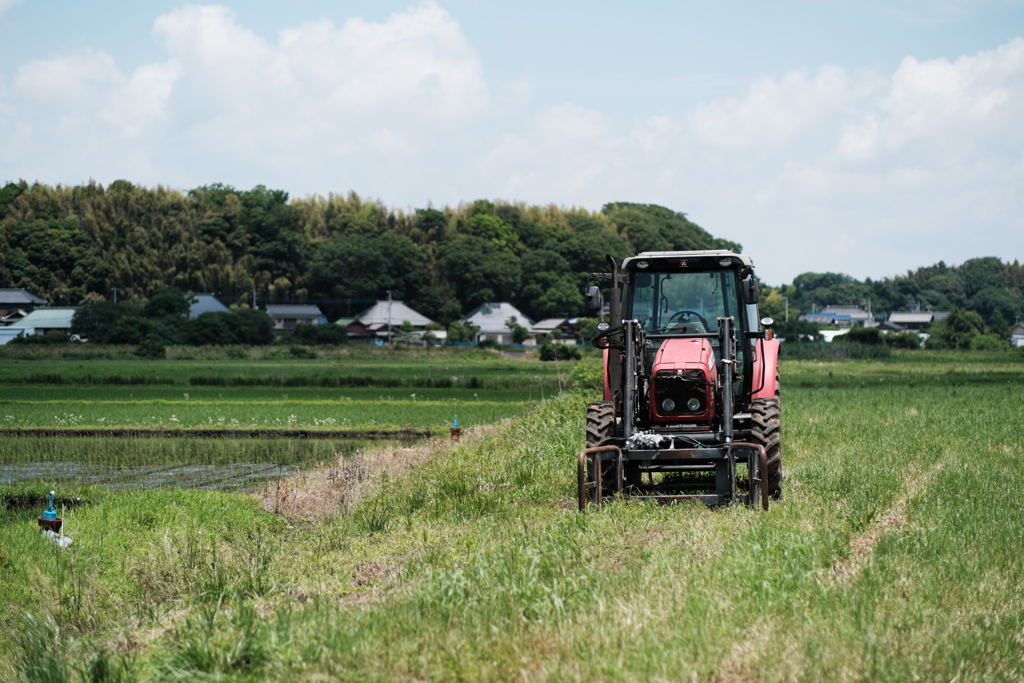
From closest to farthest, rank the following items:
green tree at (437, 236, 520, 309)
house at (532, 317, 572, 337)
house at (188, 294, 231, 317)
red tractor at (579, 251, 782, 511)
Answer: red tractor at (579, 251, 782, 511) < house at (188, 294, 231, 317) < house at (532, 317, 572, 337) < green tree at (437, 236, 520, 309)

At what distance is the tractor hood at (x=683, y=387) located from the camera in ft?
30.7

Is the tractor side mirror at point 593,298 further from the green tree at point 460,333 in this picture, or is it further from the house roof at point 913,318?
the house roof at point 913,318

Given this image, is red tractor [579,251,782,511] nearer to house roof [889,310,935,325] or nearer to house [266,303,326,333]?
house [266,303,326,333]

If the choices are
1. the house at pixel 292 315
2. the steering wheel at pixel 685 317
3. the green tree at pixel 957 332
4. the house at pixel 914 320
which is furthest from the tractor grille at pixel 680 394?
the house at pixel 914 320

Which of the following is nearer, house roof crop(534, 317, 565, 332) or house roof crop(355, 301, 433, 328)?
house roof crop(355, 301, 433, 328)

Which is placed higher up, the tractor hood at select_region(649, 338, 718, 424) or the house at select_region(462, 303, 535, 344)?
the house at select_region(462, 303, 535, 344)

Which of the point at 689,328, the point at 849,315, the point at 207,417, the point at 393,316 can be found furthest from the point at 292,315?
the point at 849,315

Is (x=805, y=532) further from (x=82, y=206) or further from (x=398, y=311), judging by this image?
(x=82, y=206)

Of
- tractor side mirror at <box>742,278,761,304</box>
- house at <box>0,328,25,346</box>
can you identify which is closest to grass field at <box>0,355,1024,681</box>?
tractor side mirror at <box>742,278,761,304</box>

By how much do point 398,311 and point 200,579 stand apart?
87.7m

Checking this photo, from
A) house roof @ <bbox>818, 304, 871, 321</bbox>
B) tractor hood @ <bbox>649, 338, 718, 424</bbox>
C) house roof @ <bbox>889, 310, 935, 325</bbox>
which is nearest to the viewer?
tractor hood @ <bbox>649, 338, 718, 424</bbox>

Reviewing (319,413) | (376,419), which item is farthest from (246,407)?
(376,419)

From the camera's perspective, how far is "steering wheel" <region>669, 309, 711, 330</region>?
10289mm

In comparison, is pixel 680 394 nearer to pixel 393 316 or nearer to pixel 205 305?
pixel 205 305
